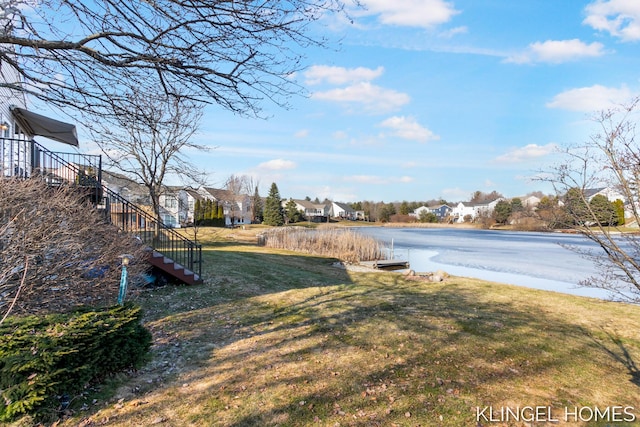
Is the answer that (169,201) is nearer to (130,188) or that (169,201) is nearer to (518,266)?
(130,188)

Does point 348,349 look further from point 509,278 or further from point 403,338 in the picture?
point 509,278

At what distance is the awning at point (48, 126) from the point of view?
9109mm

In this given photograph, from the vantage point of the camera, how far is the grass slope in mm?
3451

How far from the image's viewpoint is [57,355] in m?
3.12

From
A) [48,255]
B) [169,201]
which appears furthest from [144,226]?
[169,201]

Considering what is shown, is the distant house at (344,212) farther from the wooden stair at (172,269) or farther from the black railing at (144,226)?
the wooden stair at (172,269)

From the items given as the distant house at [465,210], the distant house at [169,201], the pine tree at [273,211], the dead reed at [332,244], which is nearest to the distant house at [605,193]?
the distant house at [169,201]

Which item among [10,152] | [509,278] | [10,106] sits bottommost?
[509,278]

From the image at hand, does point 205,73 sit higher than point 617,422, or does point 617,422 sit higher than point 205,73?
point 205,73

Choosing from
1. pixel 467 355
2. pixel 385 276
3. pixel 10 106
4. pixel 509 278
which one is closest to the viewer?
pixel 467 355

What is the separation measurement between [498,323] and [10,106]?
11864mm

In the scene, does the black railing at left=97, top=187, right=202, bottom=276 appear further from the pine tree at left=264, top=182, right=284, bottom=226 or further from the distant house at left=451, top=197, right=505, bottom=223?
the distant house at left=451, top=197, right=505, bottom=223

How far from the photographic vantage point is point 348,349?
5.05 m

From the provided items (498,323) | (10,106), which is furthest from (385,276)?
(10,106)
